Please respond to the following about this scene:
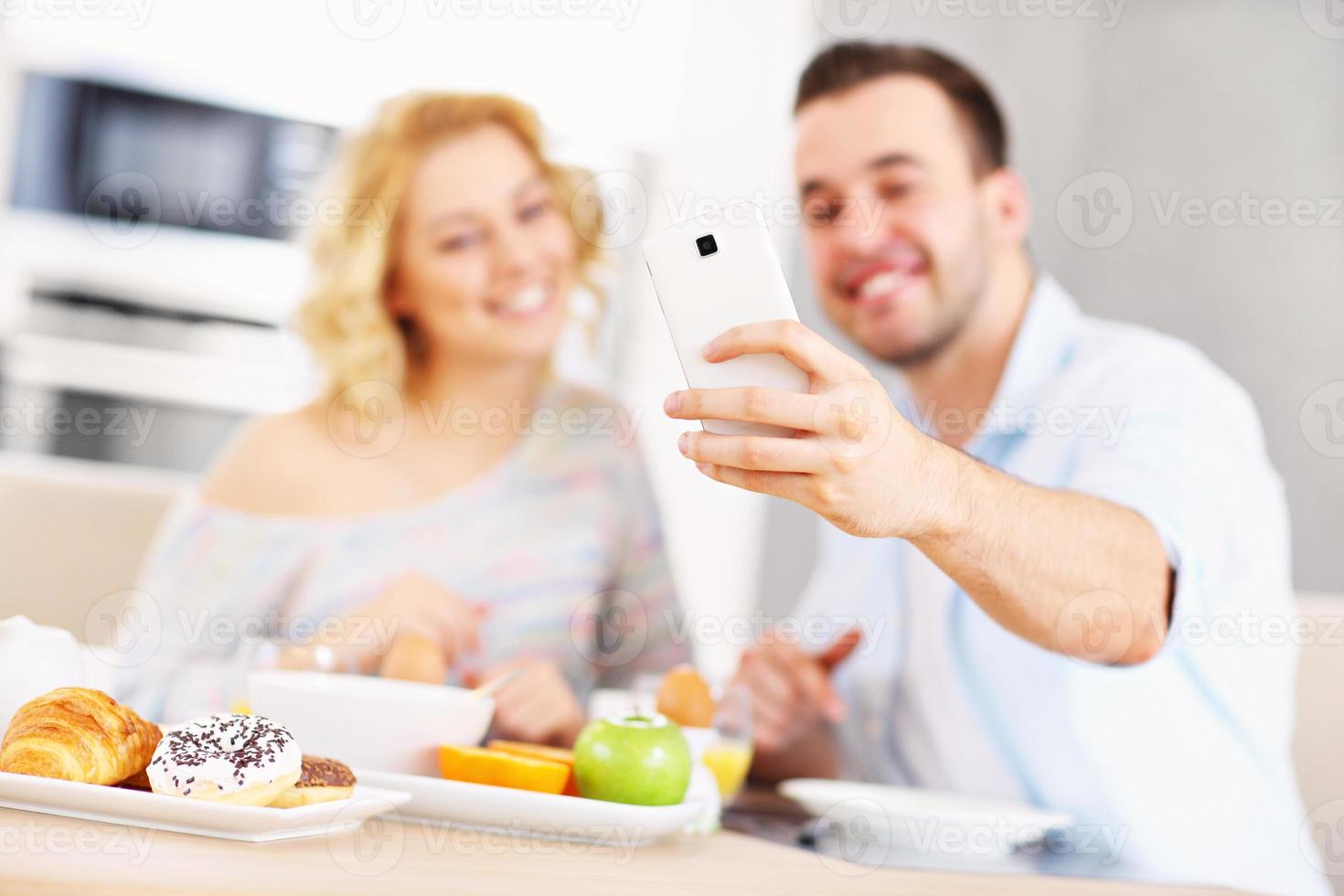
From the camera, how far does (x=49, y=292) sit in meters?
2.33

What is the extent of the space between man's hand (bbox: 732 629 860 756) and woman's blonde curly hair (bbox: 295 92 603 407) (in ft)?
3.37

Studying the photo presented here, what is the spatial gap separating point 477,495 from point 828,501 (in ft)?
4.64

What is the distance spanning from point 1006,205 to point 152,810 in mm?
1709

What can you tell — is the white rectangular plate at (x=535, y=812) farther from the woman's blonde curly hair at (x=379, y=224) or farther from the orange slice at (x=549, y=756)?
the woman's blonde curly hair at (x=379, y=224)

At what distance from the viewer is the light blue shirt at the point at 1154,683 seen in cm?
142

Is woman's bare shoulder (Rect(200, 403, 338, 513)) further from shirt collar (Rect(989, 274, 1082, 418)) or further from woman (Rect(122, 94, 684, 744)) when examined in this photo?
shirt collar (Rect(989, 274, 1082, 418))

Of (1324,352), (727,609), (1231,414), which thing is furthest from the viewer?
(727,609)

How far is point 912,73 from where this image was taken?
6.46 ft

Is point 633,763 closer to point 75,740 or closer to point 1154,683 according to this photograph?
point 75,740

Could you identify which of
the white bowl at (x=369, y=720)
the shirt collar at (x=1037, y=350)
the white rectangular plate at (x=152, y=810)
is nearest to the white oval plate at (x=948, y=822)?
the white bowl at (x=369, y=720)

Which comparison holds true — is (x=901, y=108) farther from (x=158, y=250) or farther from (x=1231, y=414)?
(x=158, y=250)

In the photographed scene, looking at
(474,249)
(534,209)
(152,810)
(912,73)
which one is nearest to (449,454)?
(474,249)

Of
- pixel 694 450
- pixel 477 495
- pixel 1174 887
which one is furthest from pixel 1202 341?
pixel 694 450

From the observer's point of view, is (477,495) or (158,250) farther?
(158,250)
